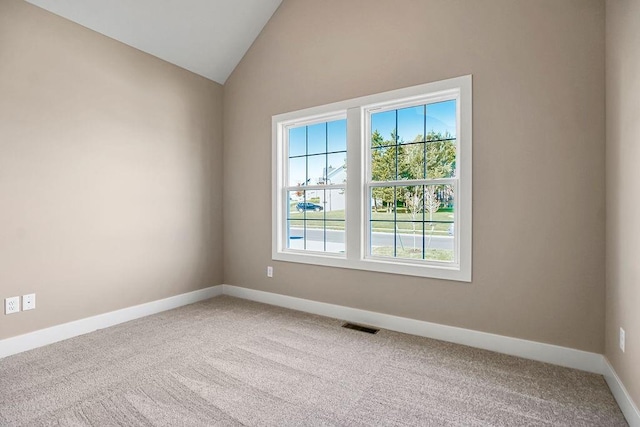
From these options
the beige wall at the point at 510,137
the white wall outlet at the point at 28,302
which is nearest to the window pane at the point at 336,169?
the beige wall at the point at 510,137

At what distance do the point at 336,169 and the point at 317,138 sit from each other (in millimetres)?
437

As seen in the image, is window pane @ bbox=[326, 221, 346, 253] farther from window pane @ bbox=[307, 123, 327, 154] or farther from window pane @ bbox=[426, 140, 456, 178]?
window pane @ bbox=[426, 140, 456, 178]

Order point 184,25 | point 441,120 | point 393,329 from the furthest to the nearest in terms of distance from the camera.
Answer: point 184,25 → point 393,329 → point 441,120

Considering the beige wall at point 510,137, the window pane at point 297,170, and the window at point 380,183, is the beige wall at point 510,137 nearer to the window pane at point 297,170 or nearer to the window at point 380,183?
the window at point 380,183

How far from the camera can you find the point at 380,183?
3.15 metres

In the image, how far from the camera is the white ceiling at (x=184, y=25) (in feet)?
9.47

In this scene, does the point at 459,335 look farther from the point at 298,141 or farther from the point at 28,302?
the point at 28,302

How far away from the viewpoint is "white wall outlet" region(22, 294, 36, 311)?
102 inches

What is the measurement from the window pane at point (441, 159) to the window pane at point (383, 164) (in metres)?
0.34

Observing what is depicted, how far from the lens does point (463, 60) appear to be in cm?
266

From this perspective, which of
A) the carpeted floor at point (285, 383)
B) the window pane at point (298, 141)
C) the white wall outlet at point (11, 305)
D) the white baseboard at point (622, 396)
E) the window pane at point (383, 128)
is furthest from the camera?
the window pane at point (298, 141)

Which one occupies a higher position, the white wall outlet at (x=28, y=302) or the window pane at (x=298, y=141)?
the window pane at (x=298, y=141)

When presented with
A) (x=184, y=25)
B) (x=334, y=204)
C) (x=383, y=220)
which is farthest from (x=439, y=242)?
(x=184, y=25)

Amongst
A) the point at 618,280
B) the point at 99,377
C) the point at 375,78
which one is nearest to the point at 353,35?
the point at 375,78
